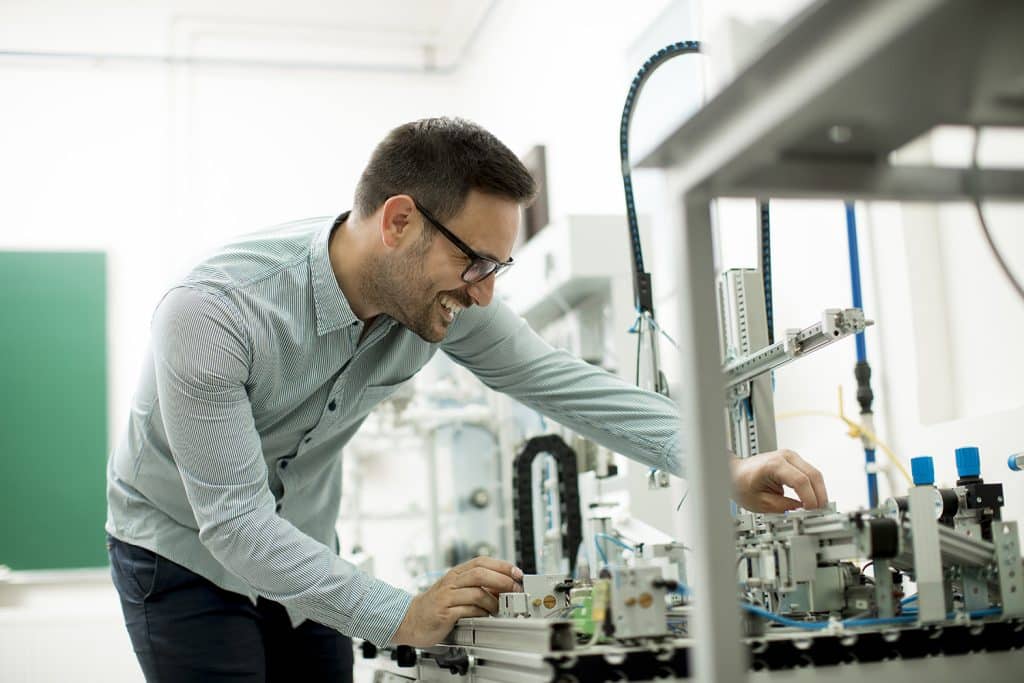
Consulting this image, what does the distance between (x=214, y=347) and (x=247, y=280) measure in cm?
15

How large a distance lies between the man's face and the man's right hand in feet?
1.52

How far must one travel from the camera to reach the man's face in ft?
5.40

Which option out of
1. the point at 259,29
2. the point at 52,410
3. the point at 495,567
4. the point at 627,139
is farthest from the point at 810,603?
the point at 259,29

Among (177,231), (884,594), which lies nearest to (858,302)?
(884,594)

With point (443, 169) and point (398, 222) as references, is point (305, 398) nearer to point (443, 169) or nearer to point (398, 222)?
point (398, 222)

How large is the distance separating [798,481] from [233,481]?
748 mm

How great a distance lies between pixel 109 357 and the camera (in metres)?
4.67

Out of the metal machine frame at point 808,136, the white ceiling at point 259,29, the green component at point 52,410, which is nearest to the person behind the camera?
the metal machine frame at point 808,136

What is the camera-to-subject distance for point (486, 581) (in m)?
1.36

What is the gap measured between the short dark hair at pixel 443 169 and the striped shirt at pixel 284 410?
0.12 m

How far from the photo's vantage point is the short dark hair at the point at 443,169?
1644 mm

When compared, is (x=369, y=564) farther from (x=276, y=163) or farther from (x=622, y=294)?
(x=276, y=163)

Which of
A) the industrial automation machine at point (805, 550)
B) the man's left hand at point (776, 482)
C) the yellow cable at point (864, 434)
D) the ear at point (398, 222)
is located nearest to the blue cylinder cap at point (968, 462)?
the industrial automation machine at point (805, 550)

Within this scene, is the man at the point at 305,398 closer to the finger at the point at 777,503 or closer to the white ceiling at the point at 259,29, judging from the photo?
the finger at the point at 777,503
